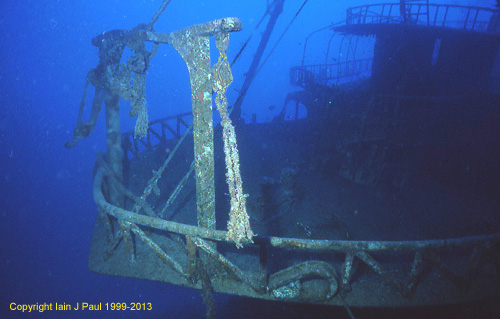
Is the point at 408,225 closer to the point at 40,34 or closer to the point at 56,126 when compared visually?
the point at 56,126

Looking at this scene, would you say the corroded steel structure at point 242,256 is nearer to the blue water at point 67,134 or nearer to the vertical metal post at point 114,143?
the vertical metal post at point 114,143

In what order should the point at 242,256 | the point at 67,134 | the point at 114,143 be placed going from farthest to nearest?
the point at 67,134
the point at 114,143
the point at 242,256

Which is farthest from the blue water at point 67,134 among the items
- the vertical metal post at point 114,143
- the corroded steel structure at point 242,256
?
the vertical metal post at point 114,143

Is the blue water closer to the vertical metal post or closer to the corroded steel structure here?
the corroded steel structure

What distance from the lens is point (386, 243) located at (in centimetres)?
283

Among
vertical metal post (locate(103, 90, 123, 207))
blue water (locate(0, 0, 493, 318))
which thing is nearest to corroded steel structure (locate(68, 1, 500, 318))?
vertical metal post (locate(103, 90, 123, 207))

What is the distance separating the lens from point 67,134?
85875 millimetres

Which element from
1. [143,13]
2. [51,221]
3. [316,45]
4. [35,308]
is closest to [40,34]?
[143,13]

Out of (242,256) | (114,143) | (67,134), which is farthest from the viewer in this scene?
(67,134)

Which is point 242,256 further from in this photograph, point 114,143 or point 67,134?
point 67,134

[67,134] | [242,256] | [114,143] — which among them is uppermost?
[114,143]

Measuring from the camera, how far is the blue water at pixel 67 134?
59.9 feet

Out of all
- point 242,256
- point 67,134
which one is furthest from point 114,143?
point 67,134

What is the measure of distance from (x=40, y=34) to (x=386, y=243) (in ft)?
447
